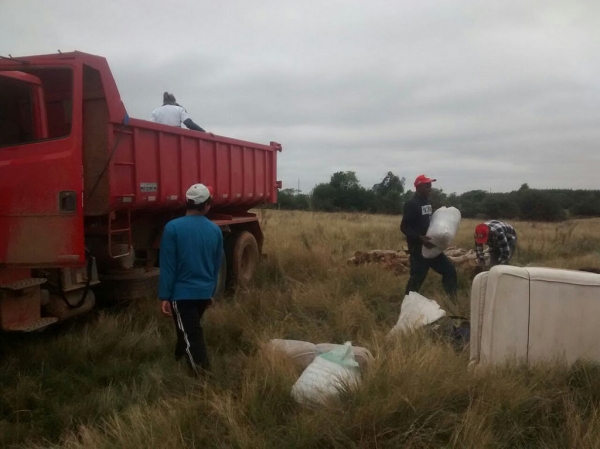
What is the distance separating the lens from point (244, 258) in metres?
9.67

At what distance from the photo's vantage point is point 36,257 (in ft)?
17.2

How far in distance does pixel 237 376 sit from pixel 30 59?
3.29 metres

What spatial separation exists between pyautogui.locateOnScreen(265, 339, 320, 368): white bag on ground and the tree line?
93.7ft

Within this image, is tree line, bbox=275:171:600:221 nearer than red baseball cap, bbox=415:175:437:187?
No

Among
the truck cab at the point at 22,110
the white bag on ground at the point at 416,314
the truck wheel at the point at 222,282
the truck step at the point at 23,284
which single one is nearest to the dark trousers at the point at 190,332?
the truck step at the point at 23,284

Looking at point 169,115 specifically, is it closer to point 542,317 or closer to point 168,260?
point 168,260

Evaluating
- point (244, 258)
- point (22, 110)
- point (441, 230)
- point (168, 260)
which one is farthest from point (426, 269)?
point (22, 110)

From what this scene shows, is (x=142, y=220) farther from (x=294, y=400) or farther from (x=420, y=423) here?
(x=420, y=423)

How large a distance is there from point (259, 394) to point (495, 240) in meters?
4.72

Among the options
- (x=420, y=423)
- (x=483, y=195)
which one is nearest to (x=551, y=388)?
(x=420, y=423)

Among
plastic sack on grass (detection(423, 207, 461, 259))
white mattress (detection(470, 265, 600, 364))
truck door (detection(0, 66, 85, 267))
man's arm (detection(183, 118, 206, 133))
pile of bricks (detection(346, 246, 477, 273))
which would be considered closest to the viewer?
white mattress (detection(470, 265, 600, 364))

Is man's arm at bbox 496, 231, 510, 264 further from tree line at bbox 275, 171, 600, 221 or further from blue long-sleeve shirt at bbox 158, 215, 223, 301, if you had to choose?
tree line at bbox 275, 171, 600, 221

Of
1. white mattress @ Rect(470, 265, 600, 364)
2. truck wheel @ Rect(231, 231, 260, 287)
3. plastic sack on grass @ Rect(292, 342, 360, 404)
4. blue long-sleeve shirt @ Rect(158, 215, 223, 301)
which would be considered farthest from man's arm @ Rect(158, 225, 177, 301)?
truck wheel @ Rect(231, 231, 260, 287)

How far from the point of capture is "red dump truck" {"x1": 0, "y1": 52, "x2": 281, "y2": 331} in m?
5.20
